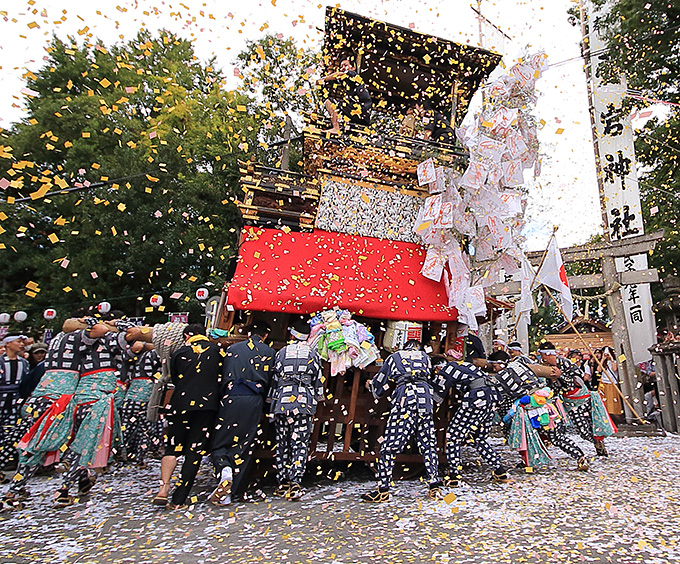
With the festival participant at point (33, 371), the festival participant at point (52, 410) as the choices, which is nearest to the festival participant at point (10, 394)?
the festival participant at point (33, 371)

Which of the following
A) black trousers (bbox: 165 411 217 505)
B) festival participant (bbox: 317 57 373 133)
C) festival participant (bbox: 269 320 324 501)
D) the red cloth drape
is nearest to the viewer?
black trousers (bbox: 165 411 217 505)

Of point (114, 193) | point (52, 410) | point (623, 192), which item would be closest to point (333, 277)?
point (52, 410)

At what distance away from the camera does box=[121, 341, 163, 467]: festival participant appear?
626 cm

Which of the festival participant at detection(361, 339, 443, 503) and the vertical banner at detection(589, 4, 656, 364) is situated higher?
the vertical banner at detection(589, 4, 656, 364)

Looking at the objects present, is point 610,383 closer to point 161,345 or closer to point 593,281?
point 593,281

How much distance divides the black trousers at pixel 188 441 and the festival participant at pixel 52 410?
1.10 metres

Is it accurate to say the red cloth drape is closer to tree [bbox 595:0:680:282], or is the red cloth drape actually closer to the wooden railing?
the wooden railing

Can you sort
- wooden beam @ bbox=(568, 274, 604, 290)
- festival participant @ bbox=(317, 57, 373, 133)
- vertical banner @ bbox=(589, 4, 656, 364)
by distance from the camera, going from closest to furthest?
festival participant @ bbox=(317, 57, 373, 133), vertical banner @ bbox=(589, 4, 656, 364), wooden beam @ bbox=(568, 274, 604, 290)

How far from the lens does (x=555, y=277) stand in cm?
715

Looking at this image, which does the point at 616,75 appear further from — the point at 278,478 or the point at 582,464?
the point at 278,478

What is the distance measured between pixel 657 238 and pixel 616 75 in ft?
14.4

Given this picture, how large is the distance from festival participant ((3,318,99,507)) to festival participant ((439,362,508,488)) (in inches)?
175

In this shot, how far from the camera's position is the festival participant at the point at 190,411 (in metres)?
4.55

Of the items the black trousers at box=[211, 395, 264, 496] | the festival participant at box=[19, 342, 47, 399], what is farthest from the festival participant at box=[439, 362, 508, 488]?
the festival participant at box=[19, 342, 47, 399]
